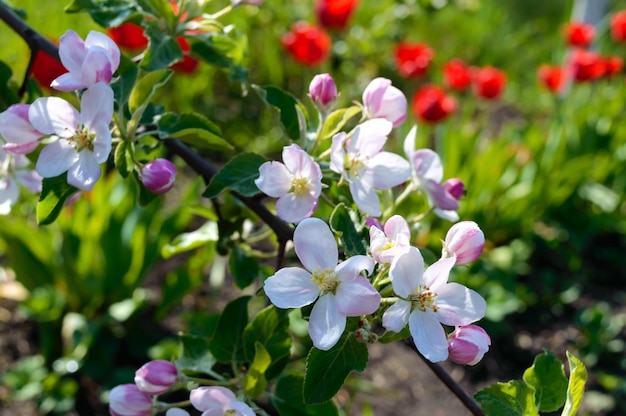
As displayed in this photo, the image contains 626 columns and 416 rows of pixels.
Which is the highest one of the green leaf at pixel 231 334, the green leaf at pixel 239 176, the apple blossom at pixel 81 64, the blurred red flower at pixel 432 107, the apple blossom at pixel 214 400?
the apple blossom at pixel 81 64

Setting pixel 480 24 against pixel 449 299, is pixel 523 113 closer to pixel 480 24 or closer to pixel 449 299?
pixel 480 24

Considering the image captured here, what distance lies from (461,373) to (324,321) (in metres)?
1.55

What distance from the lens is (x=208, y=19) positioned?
0.94 m

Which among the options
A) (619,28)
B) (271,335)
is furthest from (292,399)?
A: (619,28)

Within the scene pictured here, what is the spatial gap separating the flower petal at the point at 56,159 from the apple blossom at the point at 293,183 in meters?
0.19

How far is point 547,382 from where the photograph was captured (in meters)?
0.73

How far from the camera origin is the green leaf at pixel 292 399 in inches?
32.3

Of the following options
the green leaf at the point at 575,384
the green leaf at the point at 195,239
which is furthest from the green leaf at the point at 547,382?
the green leaf at the point at 195,239

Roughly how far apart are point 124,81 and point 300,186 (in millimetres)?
235

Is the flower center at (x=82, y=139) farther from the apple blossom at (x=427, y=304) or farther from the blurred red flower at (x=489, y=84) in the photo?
the blurred red flower at (x=489, y=84)

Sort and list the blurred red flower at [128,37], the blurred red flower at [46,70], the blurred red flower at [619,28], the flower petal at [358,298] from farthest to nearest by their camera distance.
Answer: the blurred red flower at [619,28] → the blurred red flower at [128,37] → the blurred red flower at [46,70] → the flower petal at [358,298]

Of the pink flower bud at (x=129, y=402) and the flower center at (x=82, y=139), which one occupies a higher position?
the flower center at (x=82, y=139)

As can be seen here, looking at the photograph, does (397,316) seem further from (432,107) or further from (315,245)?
(432,107)

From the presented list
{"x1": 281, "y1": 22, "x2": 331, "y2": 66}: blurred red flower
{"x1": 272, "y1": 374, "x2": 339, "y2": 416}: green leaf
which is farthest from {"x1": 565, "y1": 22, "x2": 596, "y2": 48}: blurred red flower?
{"x1": 272, "y1": 374, "x2": 339, "y2": 416}: green leaf
